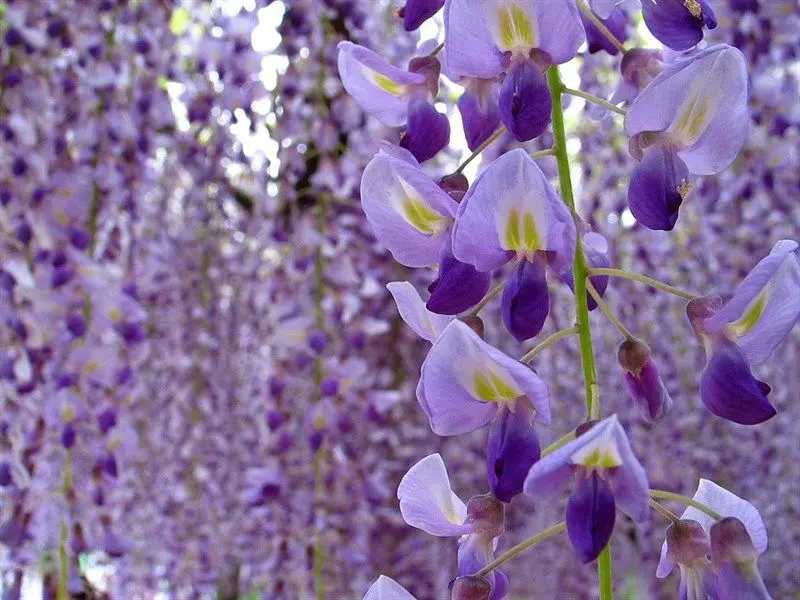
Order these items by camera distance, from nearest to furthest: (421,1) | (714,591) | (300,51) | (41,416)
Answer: (714,591) → (421,1) → (41,416) → (300,51)

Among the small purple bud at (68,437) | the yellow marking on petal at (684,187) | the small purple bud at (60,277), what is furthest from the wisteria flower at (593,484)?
the small purple bud at (60,277)

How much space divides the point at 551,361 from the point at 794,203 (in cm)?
190

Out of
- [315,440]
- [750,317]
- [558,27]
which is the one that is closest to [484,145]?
[558,27]

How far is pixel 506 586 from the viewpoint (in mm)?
688

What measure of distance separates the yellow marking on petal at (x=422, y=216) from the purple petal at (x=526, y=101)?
0.08 meters

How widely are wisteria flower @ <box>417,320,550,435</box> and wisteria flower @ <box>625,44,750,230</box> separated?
165 millimetres

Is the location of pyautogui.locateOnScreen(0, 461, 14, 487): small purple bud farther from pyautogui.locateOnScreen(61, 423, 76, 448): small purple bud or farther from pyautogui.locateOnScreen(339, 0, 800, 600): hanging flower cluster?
pyautogui.locateOnScreen(339, 0, 800, 600): hanging flower cluster

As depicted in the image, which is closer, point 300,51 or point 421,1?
point 421,1

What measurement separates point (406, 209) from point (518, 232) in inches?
3.8

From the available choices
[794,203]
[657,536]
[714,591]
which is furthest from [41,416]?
[657,536]

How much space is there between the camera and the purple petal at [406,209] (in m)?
0.66

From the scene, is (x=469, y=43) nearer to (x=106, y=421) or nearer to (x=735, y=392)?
(x=735, y=392)

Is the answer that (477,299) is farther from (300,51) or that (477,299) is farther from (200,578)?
(200,578)

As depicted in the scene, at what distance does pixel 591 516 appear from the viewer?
571 mm
